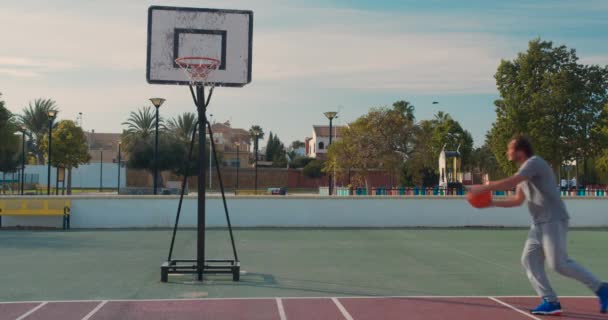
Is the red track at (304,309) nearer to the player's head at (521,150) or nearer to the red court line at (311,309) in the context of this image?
the red court line at (311,309)

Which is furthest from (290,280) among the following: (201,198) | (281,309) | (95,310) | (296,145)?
(296,145)

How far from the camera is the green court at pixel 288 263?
8.93 meters

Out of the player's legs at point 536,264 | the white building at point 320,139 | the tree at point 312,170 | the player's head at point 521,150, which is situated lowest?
the player's legs at point 536,264

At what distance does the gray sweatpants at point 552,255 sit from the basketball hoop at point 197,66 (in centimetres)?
618

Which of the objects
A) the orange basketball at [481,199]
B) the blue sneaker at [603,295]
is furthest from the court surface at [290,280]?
the orange basketball at [481,199]

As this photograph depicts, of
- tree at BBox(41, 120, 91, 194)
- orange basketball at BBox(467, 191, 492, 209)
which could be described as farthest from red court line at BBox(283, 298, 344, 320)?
tree at BBox(41, 120, 91, 194)

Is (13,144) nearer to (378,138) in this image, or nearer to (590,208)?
(378,138)

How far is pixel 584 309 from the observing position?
7512 mm

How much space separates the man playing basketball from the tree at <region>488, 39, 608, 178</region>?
3076cm

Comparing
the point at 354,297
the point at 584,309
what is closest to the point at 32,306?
the point at 354,297

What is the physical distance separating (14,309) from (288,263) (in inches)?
217

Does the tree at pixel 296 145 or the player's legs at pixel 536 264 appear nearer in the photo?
the player's legs at pixel 536 264

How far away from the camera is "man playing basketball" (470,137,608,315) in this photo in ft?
21.9

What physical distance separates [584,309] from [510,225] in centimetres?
1439
